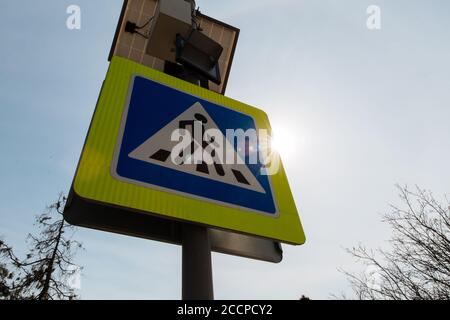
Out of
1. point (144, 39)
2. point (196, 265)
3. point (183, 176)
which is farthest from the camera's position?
point (144, 39)

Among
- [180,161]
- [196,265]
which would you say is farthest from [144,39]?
[196,265]

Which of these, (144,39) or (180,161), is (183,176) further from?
(144,39)

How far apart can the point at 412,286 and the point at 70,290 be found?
39.5 feet

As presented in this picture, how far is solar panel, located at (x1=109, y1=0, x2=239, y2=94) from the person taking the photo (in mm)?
2648

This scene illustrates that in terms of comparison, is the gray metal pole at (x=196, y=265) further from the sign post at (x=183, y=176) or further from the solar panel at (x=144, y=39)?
the solar panel at (x=144, y=39)

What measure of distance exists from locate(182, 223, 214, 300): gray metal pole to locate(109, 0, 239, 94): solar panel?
181cm

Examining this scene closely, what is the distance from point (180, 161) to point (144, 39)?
5.96 feet

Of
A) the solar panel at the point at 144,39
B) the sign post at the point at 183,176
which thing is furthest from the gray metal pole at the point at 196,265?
the solar panel at the point at 144,39

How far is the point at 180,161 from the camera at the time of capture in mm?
1237

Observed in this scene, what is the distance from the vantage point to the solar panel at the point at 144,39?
2648 mm

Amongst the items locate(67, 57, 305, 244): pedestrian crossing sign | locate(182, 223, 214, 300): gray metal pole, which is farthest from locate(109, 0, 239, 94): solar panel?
locate(182, 223, 214, 300): gray metal pole

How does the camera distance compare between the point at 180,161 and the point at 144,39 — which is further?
the point at 144,39

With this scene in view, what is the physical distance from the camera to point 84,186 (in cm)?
99

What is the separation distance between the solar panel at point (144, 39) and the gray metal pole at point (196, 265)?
5.95ft
